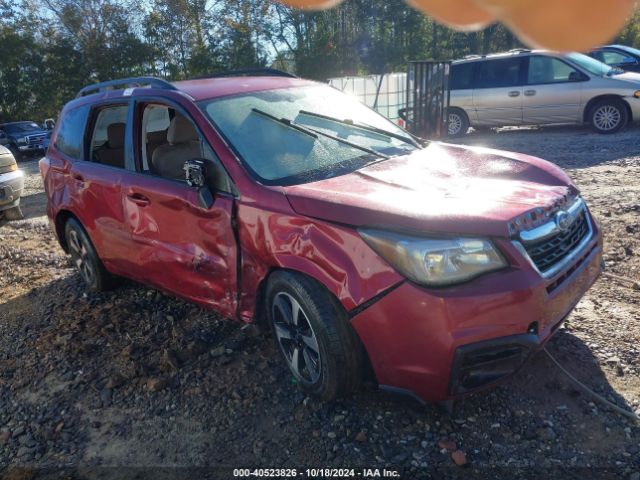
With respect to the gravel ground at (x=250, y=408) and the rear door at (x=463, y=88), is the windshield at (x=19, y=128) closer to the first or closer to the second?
the rear door at (x=463, y=88)

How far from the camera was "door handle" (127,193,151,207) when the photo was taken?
3611 millimetres

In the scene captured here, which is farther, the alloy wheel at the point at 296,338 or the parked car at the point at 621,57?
the parked car at the point at 621,57

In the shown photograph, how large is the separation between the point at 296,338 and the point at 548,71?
10.2 meters

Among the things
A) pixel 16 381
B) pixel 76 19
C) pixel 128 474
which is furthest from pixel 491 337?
pixel 76 19

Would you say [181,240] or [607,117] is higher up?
[181,240]

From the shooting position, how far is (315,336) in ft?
8.87

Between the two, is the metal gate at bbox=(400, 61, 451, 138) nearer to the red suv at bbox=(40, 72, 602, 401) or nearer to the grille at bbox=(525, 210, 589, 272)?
the red suv at bbox=(40, 72, 602, 401)

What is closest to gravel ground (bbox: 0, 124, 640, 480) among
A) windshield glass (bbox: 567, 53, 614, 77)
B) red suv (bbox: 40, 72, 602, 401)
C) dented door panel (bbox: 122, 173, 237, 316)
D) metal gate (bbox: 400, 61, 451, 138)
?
red suv (bbox: 40, 72, 602, 401)

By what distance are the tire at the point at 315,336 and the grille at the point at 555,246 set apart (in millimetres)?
911

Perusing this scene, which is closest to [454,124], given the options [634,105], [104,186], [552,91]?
[552,91]

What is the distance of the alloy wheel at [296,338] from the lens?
9.23 feet

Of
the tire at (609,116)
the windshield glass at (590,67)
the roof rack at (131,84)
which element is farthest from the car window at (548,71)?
the roof rack at (131,84)

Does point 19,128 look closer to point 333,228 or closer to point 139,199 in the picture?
point 139,199

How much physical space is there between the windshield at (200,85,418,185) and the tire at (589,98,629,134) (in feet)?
28.1
